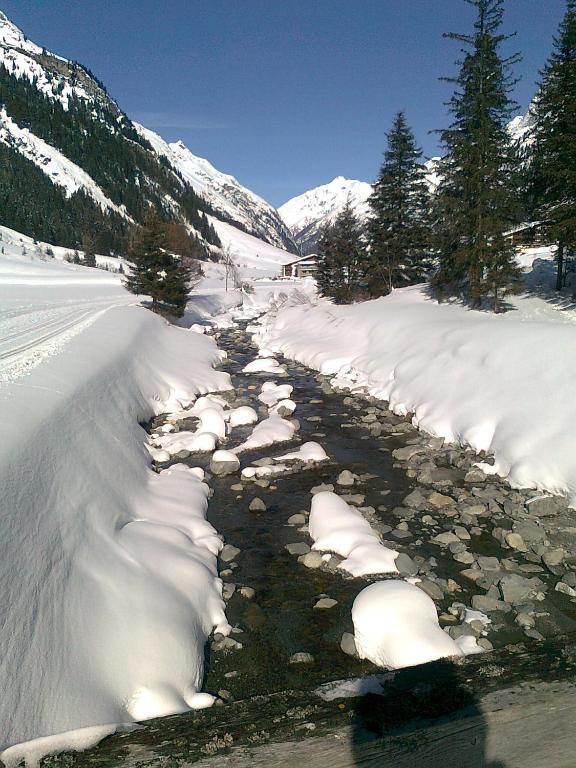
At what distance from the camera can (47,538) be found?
5.11 meters

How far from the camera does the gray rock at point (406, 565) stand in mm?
6270

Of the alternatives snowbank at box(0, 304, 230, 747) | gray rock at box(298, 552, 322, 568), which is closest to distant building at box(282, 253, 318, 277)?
snowbank at box(0, 304, 230, 747)

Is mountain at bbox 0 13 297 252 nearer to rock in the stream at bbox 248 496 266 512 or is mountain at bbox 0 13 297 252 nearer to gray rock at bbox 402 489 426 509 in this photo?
rock in the stream at bbox 248 496 266 512

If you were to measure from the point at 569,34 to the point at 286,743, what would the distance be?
31.3m

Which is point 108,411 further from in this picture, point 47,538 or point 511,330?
point 511,330

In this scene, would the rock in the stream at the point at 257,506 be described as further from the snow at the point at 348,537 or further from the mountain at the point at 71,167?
the mountain at the point at 71,167

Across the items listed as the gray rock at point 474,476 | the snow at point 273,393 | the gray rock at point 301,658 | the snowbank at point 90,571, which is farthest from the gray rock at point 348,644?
the snow at point 273,393

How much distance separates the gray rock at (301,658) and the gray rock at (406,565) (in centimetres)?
199

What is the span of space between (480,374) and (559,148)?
13748 mm

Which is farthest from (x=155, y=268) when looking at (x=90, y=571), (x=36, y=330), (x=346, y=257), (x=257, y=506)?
(x=90, y=571)

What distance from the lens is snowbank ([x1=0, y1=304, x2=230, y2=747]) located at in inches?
151

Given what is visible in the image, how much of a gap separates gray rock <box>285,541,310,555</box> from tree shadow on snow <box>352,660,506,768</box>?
12.7 feet

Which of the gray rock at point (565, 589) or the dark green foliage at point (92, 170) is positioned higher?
the dark green foliage at point (92, 170)

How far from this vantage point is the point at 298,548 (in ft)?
23.0
